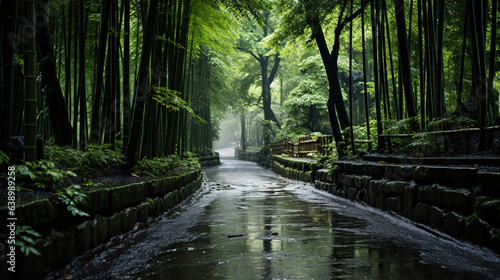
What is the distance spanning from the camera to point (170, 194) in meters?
5.66

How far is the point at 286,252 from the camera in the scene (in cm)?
Result: 301

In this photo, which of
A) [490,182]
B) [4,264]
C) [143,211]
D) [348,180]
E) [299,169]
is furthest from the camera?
[299,169]

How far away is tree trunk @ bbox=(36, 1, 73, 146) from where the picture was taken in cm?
497

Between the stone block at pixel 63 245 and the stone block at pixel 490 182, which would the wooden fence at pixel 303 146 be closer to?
the stone block at pixel 490 182

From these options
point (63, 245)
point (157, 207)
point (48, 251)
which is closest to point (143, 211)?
point (157, 207)

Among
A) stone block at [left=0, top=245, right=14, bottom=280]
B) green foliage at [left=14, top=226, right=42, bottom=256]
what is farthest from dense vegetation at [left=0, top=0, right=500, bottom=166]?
stone block at [left=0, top=245, right=14, bottom=280]

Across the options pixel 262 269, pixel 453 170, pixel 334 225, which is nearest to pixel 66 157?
pixel 262 269

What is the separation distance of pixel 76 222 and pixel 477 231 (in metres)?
3.33

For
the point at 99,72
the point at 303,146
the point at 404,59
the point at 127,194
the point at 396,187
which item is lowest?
the point at 396,187

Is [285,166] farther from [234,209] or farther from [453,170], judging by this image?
[453,170]

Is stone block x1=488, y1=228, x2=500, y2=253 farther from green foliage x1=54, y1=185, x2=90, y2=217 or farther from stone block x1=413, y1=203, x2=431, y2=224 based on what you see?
green foliage x1=54, y1=185, x2=90, y2=217

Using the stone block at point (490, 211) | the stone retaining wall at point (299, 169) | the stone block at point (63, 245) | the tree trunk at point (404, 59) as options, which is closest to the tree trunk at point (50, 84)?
the stone block at point (63, 245)

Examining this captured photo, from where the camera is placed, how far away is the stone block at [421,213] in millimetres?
3881

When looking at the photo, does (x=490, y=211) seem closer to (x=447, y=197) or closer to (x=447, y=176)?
(x=447, y=197)
